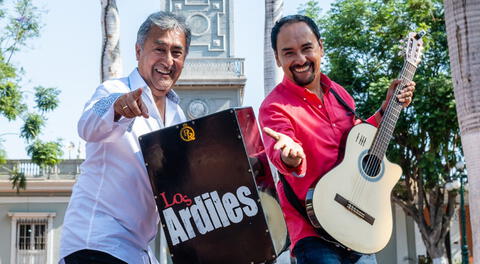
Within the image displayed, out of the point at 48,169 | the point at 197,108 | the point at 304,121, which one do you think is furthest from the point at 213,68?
the point at 304,121

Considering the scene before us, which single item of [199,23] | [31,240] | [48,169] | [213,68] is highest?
[199,23]

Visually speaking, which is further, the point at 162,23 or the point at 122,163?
the point at 162,23

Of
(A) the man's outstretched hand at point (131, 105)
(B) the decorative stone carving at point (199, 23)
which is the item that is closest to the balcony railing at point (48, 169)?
(B) the decorative stone carving at point (199, 23)

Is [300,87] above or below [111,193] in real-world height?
above

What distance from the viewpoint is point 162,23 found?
2.97m

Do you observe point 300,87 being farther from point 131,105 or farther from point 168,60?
point 131,105

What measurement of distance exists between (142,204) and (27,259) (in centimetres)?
2803

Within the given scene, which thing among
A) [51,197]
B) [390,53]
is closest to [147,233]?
[390,53]

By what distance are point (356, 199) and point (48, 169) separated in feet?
92.7

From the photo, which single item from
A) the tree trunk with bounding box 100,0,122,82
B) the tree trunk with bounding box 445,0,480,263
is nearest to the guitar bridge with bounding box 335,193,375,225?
the tree trunk with bounding box 445,0,480,263

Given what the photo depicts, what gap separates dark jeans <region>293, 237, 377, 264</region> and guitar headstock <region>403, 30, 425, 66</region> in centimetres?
117

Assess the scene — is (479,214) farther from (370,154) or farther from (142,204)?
(142,204)

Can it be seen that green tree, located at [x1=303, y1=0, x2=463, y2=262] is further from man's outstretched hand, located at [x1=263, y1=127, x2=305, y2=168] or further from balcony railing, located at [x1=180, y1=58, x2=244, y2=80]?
man's outstretched hand, located at [x1=263, y1=127, x2=305, y2=168]

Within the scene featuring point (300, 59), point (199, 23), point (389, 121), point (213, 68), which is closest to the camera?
point (300, 59)
